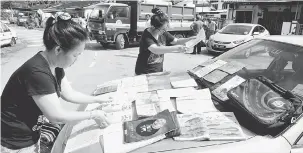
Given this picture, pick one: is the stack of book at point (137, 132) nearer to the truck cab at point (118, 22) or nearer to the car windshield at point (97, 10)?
the truck cab at point (118, 22)

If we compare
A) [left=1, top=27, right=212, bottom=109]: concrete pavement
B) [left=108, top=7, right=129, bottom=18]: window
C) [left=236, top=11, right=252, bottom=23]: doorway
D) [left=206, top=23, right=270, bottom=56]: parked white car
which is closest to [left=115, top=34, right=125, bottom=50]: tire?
[left=108, top=7, right=129, bottom=18]: window

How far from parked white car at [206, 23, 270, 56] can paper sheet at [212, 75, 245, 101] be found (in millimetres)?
8234

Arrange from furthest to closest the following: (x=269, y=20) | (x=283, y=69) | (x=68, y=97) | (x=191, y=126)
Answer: (x=269, y=20) < (x=283, y=69) < (x=68, y=97) < (x=191, y=126)

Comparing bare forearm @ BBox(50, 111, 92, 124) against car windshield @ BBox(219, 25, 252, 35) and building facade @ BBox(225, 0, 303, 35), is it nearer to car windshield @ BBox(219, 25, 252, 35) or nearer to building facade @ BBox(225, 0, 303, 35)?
car windshield @ BBox(219, 25, 252, 35)

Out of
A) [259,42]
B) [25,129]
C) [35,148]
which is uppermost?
[259,42]

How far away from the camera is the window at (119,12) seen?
38.5 feet

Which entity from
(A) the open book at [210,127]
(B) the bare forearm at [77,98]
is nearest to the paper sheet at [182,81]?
(A) the open book at [210,127]

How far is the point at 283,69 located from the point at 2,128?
2698 millimetres

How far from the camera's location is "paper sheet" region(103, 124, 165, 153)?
4.73ft

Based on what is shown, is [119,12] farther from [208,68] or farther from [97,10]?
[208,68]

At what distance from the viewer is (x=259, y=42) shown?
2912 mm

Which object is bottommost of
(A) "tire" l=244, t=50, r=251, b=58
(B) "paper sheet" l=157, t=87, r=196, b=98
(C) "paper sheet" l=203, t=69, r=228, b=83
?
(B) "paper sheet" l=157, t=87, r=196, b=98

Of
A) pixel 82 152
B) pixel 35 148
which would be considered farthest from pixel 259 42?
pixel 35 148

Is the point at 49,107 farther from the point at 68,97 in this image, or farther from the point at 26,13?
the point at 26,13
